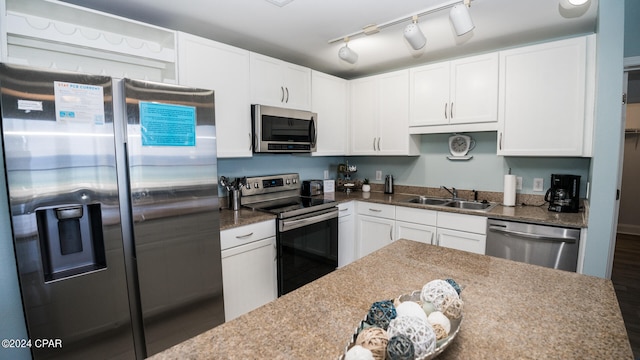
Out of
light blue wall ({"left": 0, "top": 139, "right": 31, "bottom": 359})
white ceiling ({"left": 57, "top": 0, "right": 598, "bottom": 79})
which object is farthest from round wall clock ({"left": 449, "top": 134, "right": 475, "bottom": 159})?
light blue wall ({"left": 0, "top": 139, "right": 31, "bottom": 359})

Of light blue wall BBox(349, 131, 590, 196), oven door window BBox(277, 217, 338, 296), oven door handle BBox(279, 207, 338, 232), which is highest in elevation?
light blue wall BBox(349, 131, 590, 196)

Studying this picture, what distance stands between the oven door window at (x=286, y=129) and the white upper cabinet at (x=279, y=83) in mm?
152

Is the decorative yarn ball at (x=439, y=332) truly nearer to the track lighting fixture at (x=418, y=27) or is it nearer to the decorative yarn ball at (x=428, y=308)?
the decorative yarn ball at (x=428, y=308)

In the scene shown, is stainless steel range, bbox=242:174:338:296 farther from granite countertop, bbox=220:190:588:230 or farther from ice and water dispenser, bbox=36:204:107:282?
ice and water dispenser, bbox=36:204:107:282

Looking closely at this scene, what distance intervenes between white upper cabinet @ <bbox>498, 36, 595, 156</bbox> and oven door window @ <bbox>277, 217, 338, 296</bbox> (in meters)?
1.71

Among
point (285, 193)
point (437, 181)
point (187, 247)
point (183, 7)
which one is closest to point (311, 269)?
point (285, 193)

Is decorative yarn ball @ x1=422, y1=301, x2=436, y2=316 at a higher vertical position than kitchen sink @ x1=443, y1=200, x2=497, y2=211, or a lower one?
higher

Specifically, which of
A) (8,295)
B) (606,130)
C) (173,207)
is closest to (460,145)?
(606,130)

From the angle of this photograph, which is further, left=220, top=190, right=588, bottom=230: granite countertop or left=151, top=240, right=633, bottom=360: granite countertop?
left=220, top=190, right=588, bottom=230: granite countertop

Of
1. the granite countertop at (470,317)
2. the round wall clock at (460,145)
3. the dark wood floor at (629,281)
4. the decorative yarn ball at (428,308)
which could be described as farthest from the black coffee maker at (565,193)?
the decorative yarn ball at (428,308)

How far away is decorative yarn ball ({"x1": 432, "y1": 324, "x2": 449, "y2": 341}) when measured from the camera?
2.29ft

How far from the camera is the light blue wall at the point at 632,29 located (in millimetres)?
2129

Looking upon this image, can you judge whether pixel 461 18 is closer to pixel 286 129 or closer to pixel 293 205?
pixel 286 129

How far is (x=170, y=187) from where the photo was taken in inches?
66.3
